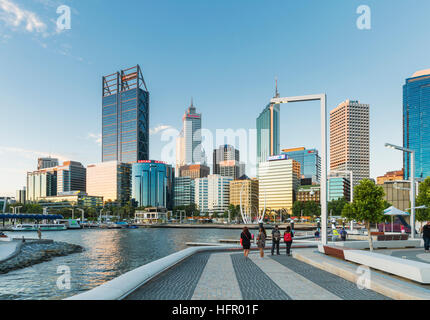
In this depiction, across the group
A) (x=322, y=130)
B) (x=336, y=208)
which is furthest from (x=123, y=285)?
(x=336, y=208)

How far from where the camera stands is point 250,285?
12.0 m

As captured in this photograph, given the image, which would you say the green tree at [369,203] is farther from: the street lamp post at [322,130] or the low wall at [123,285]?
the low wall at [123,285]

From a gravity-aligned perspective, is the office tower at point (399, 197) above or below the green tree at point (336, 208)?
above

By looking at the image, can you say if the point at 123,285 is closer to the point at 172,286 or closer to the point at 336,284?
the point at 172,286

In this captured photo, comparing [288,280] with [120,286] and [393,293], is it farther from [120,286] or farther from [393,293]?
[120,286]

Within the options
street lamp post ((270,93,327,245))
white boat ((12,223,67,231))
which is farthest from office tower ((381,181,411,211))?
white boat ((12,223,67,231))

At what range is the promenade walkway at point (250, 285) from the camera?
10.2 metres

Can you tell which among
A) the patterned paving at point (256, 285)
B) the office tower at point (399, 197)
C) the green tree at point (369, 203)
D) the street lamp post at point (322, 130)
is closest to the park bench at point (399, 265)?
the patterned paving at point (256, 285)

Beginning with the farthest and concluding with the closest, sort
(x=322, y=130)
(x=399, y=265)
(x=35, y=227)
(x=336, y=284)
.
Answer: (x=35, y=227)
(x=322, y=130)
(x=336, y=284)
(x=399, y=265)

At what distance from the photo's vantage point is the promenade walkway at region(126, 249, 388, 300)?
1022 centimetres

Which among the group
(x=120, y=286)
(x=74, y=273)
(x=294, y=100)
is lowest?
(x=74, y=273)

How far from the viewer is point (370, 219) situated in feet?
77.8
